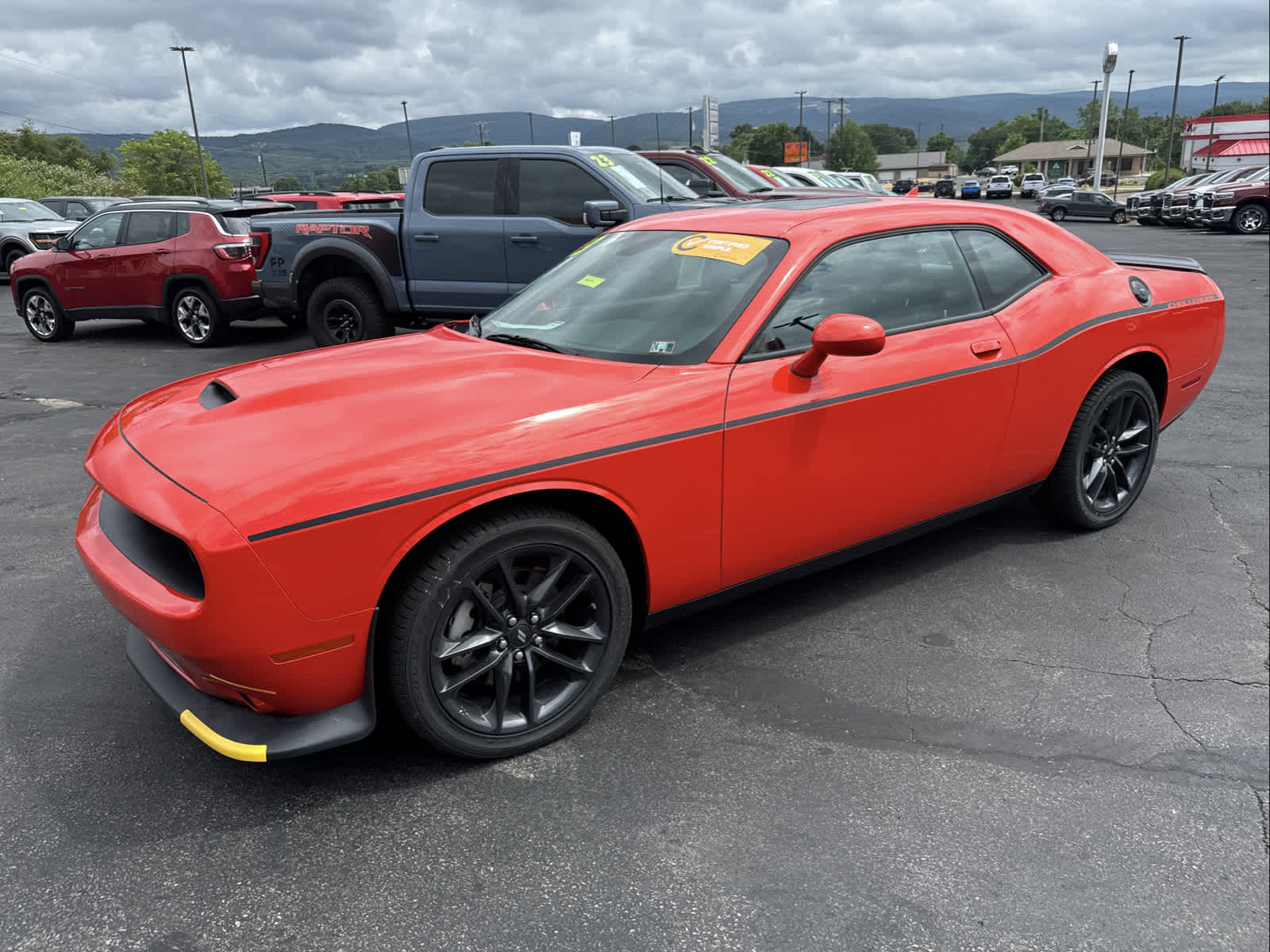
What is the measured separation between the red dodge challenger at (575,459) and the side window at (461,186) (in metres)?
4.47

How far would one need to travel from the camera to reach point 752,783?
2.67m

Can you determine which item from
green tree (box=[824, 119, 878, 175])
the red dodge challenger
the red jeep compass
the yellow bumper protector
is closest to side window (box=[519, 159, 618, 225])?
the red jeep compass

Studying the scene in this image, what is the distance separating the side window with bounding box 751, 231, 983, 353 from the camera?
321cm

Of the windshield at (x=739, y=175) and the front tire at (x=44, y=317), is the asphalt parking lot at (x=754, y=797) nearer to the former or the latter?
the windshield at (x=739, y=175)

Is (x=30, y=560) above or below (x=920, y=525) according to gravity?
below

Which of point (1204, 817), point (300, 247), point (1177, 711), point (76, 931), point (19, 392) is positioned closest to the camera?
point (76, 931)

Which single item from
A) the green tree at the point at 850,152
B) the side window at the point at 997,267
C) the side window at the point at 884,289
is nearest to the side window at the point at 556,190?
the side window at the point at 997,267

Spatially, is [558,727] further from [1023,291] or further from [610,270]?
[1023,291]

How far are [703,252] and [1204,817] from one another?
2.38 metres

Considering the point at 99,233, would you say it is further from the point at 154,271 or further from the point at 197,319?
the point at 197,319

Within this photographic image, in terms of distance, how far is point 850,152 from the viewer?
15325 cm

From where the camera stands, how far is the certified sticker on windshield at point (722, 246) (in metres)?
3.37

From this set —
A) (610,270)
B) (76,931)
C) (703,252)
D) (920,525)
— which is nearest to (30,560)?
(76,931)

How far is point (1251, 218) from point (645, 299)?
28981mm
